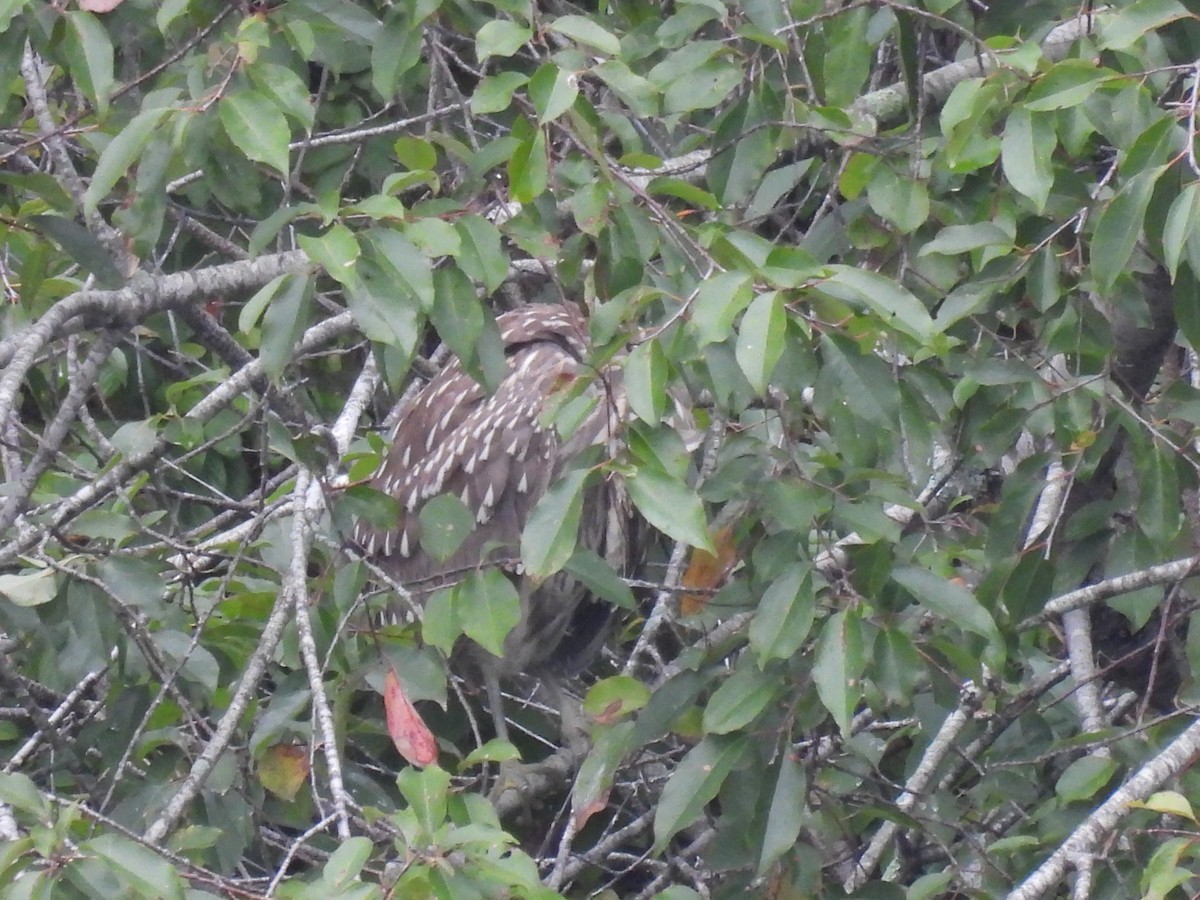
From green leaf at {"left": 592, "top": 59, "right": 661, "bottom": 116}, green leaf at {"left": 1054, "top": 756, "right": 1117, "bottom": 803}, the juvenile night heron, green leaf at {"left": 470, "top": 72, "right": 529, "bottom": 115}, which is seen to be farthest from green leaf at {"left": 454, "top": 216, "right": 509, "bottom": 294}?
the juvenile night heron

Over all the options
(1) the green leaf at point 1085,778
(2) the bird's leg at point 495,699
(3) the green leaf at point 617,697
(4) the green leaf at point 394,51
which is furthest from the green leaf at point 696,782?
(2) the bird's leg at point 495,699

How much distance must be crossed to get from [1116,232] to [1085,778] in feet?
3.01

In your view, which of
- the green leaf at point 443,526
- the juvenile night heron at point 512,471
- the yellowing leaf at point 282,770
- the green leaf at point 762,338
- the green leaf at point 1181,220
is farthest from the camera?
the juvenile night heron at point 512,471

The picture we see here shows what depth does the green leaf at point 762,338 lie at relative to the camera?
69.9 inches

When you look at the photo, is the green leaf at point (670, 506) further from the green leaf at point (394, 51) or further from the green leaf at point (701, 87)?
the green leaf at point (394, 51)

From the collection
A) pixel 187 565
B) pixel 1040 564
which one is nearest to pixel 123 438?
pixel 187 565

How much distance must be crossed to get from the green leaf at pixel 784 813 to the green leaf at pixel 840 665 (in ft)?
0.94

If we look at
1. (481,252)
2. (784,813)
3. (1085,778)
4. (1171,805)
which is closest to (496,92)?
(481,252)

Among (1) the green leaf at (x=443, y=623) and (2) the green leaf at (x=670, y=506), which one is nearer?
(2) the green leaf at (x=670, y=506)

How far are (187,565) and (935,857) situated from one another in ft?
4.97

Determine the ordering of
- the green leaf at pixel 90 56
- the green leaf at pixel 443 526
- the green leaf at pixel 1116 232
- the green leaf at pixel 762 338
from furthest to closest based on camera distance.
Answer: the green leaf at pixel 443 526
the green leaf at pixel 90 56
the green leaf at pixel 1116 232
the green leaf at pixel 762 338

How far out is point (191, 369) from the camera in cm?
456

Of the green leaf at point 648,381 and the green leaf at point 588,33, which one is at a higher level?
the green leaf at point 588,33

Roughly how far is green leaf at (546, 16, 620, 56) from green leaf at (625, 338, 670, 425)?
40 centimetres
